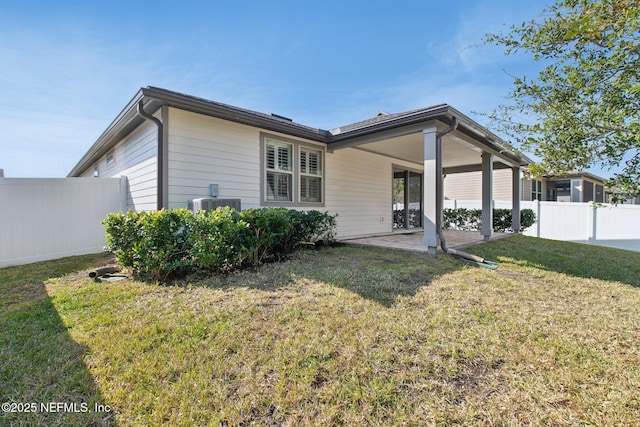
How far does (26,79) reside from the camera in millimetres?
6637

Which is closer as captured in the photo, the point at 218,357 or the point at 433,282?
the point at 218,357

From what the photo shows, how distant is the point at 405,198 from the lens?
10.5m

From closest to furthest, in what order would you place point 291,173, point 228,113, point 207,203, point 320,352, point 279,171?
point 320,352, point 207,203, point 228,113, point 279,171, point 291,173

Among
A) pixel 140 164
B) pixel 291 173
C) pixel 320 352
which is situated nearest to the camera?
pixel 320 352

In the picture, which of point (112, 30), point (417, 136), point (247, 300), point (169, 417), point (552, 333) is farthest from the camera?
point (417, 136)

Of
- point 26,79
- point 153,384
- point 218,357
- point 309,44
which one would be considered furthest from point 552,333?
point 26,79

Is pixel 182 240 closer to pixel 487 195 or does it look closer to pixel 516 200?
pixel 487 195

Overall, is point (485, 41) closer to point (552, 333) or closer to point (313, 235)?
point (552, 333)

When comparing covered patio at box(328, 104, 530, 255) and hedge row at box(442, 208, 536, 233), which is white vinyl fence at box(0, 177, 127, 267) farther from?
hedge row at box(442, 208, 536, 233)

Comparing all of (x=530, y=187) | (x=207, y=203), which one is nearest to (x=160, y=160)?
(x=207, y=203)

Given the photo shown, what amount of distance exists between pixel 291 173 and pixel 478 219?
28.1 ft

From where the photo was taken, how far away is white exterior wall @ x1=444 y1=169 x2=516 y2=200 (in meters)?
16.2

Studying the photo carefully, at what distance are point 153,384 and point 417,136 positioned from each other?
677cm

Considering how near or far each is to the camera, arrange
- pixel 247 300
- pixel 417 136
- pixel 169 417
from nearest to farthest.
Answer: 1. pixel 169 417
2. pixel 247 300
3. pixel 417 136
